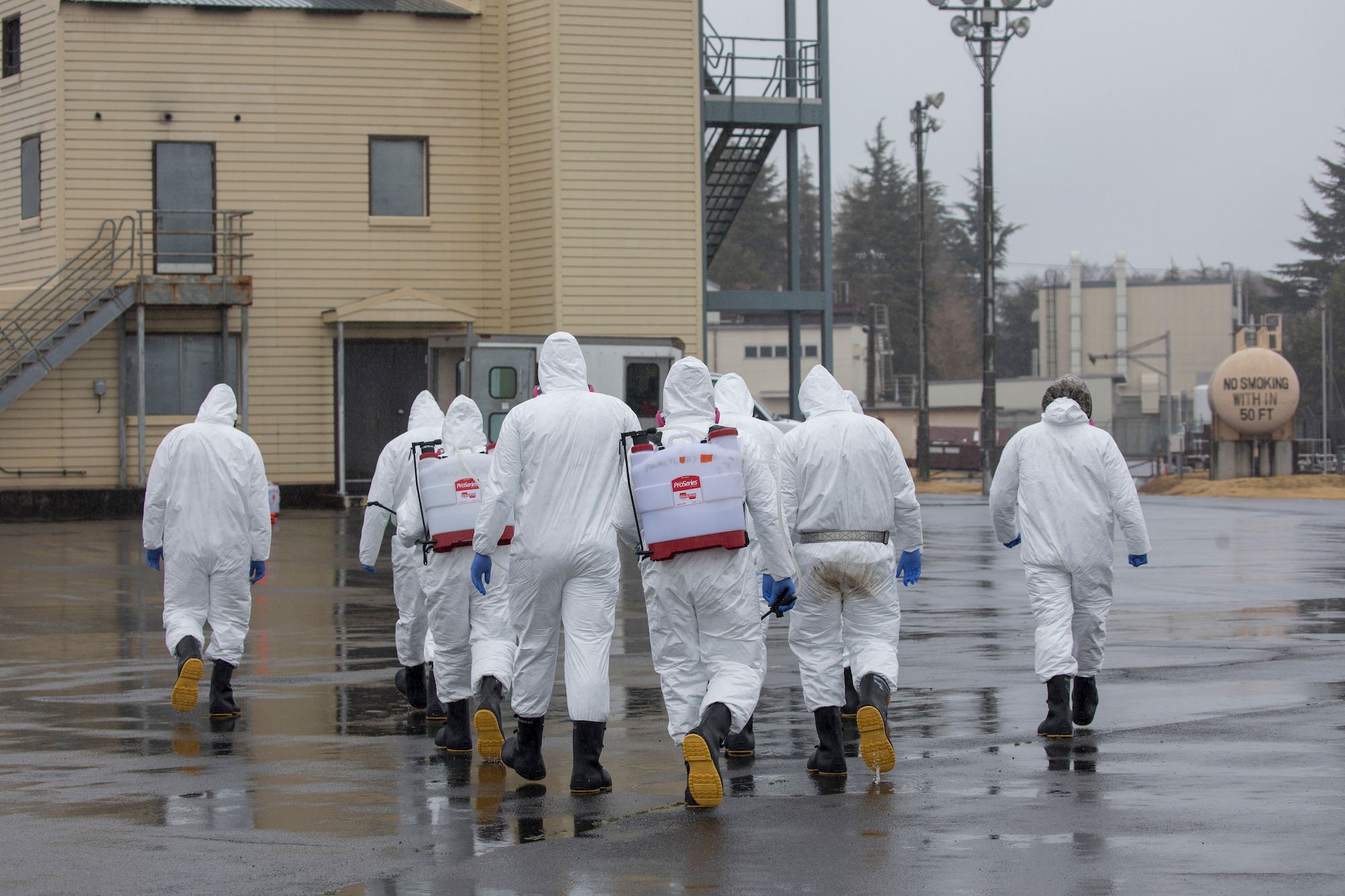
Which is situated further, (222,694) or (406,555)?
(406,555)

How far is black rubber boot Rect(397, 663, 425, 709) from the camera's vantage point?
31.4 ft

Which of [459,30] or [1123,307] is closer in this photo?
[459,30]

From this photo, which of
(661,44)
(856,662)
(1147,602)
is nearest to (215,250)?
(661,44)

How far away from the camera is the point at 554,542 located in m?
7.28

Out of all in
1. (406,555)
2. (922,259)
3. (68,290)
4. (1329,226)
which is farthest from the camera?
(1329,226)

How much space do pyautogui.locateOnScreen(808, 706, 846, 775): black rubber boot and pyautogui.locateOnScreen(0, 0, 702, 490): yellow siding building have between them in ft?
73.2

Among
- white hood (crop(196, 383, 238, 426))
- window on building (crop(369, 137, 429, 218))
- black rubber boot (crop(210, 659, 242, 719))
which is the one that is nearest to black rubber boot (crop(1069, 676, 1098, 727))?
black rubber boot (crop(210, 659, 242, 719))

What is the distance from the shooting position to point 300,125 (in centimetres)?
2998

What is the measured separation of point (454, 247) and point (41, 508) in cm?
884

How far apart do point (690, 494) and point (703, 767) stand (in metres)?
1.20

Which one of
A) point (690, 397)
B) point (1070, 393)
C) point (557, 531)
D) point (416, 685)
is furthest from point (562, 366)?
point (1070, 393)

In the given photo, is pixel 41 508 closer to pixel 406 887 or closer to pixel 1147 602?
pixel 1147 602

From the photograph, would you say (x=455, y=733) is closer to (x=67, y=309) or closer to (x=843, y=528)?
(x=843, y=528)

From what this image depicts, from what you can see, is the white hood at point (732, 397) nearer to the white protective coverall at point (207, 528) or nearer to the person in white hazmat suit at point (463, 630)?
the person in white hazmat suit at point (463, 630)
